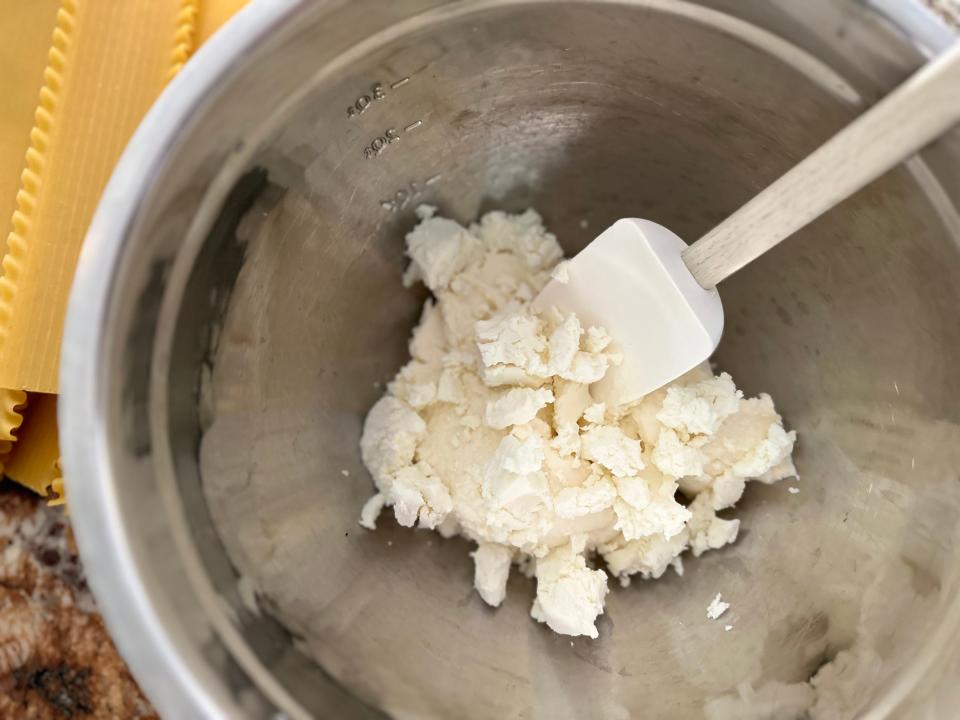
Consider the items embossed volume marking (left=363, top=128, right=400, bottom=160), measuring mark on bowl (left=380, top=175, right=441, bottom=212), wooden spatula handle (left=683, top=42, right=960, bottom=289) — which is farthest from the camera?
measuring mark on bowl (left=380, top=175, right=441, bottom=212)

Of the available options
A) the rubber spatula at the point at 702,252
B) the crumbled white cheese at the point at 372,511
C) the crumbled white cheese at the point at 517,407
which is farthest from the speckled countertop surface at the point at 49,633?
the rubber spatula at the point at 702,252

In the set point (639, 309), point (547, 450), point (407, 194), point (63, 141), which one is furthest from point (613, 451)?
point (63, 141)

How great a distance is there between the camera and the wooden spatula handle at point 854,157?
2.46ft

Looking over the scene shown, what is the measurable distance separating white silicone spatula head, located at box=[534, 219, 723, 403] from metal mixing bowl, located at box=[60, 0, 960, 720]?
0.19 metres

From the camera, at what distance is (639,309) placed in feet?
3.48

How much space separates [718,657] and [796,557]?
170 mm

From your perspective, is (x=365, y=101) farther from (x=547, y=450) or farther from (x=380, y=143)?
(x=547, y=450)

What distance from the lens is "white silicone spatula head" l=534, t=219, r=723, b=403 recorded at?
101 cm

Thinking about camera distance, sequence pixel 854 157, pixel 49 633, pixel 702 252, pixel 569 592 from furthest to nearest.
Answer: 1. pixel 49 633
2. pixel 569 592
3. pixel 702 252
4. pixel 854 157

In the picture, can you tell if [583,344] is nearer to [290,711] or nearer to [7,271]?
[290,711]

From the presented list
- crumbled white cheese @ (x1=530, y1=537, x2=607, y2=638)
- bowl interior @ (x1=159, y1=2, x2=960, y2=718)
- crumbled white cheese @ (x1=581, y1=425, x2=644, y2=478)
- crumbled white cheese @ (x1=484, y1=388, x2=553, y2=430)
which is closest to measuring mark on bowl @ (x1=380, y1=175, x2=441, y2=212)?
bowl interior @ (x1=159, y1=2, x2=960, y2=718)

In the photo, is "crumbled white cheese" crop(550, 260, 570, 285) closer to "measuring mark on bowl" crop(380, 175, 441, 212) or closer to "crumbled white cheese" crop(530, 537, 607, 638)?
"measuring mark on bowl" crop(380, 175, 441, 212)

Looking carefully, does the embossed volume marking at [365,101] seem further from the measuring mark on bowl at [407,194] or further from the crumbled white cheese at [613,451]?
the crumbled white cheese at [613,451]

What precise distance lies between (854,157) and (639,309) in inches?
13.2
